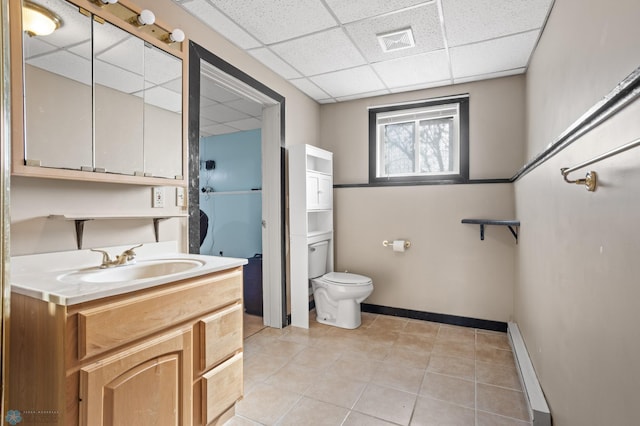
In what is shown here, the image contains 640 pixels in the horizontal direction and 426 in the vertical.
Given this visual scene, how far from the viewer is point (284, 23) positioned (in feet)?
6.51

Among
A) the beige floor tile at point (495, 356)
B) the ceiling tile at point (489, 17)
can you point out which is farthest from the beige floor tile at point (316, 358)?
the ceiling tile at point (489, 17)

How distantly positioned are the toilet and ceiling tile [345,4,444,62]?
172 cm

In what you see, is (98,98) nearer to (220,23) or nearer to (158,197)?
(158,197)

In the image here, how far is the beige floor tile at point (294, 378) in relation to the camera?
6.27 ft

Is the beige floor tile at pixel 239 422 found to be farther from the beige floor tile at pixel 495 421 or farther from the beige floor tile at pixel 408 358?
the beige floor tile at pixel 495 421

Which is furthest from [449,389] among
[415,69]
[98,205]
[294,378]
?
[415,69]

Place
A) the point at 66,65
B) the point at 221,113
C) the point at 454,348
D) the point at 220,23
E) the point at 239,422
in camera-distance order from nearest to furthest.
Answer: the point at 66,65
the point at 239,422
the point at 220,23
the point at 454,348
the point at 221,113

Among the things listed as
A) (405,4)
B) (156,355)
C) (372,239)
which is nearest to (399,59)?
(405,4)

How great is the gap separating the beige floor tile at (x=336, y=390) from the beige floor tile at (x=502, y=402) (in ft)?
2.18

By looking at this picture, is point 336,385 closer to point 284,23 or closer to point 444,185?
point 444,185

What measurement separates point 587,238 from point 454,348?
1.70 m

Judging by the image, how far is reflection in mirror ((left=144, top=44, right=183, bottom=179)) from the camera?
5.48ft

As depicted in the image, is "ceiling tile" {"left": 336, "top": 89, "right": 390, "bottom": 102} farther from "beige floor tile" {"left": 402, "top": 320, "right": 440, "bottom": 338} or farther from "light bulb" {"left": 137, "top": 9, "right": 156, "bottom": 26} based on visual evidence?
"beige floor tile" {"left": 402, "top": 320, "right": 440, "bottom": 338}

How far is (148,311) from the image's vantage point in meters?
1.15
